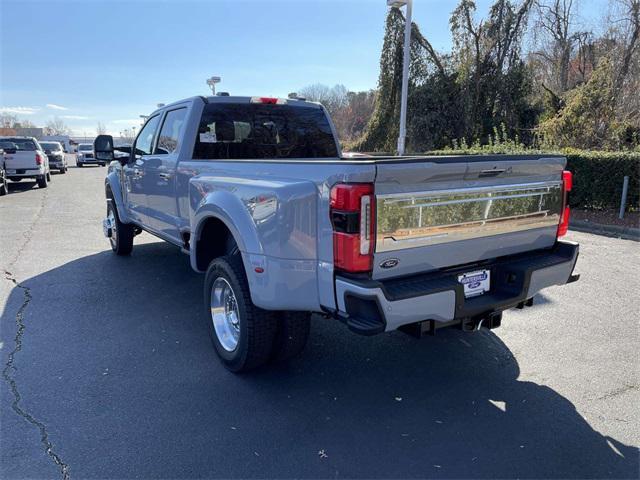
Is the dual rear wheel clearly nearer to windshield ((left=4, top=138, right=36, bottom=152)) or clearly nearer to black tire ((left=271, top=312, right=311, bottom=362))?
black tire ((left=271, top=312, right=311, bottom=362))

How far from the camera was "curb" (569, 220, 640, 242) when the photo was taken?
8633 millimetres

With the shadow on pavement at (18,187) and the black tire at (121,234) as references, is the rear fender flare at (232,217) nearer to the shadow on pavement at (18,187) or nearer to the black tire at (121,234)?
the black tire at (121,234)

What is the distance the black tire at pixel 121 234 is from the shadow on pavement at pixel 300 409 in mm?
2423

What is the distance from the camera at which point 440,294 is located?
8.78 ft

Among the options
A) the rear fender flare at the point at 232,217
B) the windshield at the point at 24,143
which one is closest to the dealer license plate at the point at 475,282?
the rear fender flare at the point at 232,217

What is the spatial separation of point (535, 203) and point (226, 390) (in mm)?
2623

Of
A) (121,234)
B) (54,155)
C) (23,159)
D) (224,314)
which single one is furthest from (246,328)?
(54,155)

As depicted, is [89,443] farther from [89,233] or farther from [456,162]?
[89,233]

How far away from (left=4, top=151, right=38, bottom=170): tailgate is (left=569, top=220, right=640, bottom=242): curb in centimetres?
1752

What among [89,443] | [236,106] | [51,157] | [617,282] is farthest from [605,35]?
[51,157]

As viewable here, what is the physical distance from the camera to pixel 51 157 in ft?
82.2

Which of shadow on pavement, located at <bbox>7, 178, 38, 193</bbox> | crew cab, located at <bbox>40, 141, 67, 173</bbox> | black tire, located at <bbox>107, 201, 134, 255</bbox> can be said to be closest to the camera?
black tire, located at <bbox>107, 201, 134, 255</bbox>

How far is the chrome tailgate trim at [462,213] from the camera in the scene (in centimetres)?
263

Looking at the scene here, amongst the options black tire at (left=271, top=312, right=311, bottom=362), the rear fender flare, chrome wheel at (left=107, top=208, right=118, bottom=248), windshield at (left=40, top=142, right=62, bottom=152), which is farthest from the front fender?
windshield at (left=40, top=142, right=62, bottom=152)
